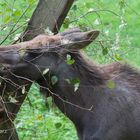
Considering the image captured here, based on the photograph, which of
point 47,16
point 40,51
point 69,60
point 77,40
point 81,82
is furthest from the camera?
point 47,16

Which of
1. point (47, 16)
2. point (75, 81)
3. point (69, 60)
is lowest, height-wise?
point (75, 81)

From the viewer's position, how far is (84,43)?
7180mm

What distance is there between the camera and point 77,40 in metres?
7.21

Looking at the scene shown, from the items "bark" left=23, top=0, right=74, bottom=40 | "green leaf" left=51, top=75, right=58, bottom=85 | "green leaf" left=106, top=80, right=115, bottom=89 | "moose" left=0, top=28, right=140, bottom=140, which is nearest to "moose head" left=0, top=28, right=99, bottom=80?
"moose" left=0, top=28, right=140, bottom=140

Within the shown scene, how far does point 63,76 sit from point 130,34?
25.7 ft

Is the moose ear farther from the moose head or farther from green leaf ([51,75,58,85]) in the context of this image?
green leaf ([51,75,58,85])

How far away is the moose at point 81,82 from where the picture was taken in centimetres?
728

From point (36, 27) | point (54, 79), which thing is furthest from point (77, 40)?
point (36, 27)

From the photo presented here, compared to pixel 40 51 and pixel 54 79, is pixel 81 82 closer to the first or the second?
pixel 54 79

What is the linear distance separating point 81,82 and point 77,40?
623 millimetres

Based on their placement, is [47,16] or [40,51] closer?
[40,51]

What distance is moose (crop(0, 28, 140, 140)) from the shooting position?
728 centimetres

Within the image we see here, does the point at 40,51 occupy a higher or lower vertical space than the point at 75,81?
higher

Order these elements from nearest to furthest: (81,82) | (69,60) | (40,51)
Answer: (69,60)
(40,51)
(81,82)
